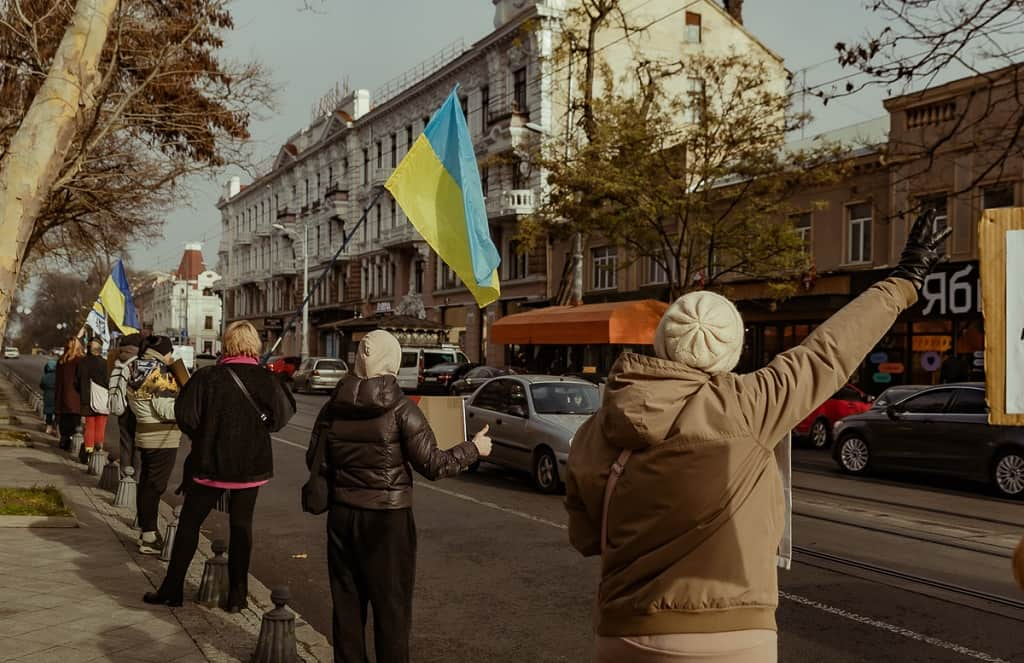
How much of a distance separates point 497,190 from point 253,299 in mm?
51295

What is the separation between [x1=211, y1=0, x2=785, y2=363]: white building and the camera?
128 ft

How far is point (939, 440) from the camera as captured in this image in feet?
46.0

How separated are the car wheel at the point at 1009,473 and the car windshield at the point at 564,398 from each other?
217 inches

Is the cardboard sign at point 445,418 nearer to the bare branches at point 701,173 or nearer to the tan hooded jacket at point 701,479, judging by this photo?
the tan hooded jacket at point 701,479

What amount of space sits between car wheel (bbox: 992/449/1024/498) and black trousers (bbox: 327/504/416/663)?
35.9 ft

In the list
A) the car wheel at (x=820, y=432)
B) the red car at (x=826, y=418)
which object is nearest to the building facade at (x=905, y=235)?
the red car at (x=826, y=418)

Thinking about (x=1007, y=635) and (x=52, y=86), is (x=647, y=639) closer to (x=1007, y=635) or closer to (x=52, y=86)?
(x=1007, y=635)

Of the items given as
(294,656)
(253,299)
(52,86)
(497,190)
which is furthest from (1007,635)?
(253,299)

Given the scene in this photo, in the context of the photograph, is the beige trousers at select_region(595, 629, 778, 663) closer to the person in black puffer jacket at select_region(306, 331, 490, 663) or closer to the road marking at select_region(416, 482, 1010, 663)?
the person in black puffer jacket at select_region(306, 331, 490, 663)

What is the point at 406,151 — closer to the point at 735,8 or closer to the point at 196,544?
the point at 735,8

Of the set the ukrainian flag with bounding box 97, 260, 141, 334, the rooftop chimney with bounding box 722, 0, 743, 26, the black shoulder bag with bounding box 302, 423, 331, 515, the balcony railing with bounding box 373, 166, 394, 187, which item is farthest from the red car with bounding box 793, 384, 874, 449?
the balcony railing with bounding box 373, 166, 394, 187

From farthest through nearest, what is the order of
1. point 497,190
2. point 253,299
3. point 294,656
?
point 253,299 → point 497,190 → point 294,656

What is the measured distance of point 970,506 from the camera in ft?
39.8

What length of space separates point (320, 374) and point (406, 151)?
1896cm
